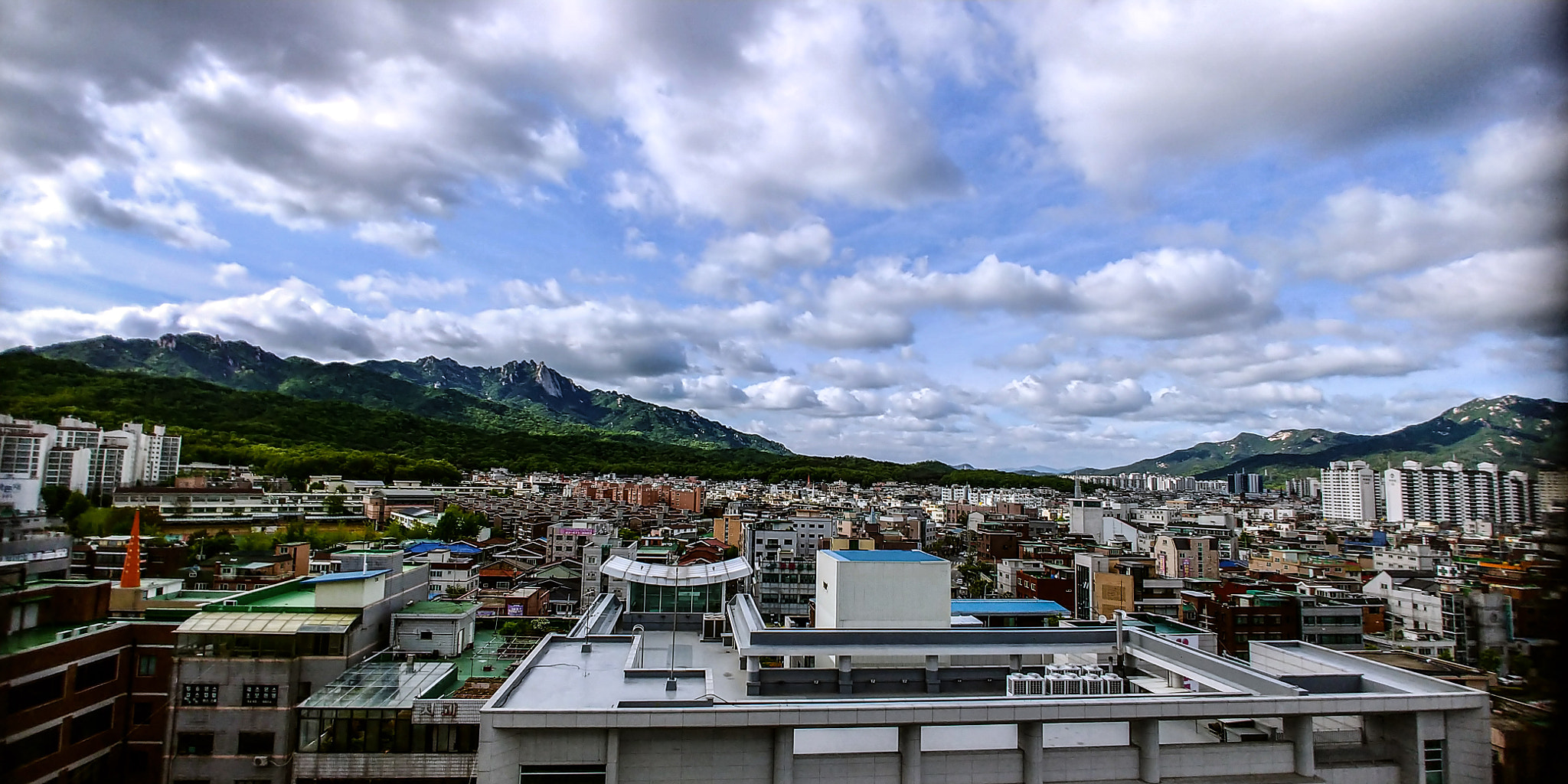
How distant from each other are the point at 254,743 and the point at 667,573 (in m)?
3.75

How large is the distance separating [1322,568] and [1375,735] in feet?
66.8

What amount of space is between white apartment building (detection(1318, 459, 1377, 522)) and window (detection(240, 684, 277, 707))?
172ft

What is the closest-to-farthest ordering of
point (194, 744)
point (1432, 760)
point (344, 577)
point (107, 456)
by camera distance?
point (1432, 760)
point (194, 744)
point (344, 577)
point (107, 456)

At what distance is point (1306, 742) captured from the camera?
14.9 ft

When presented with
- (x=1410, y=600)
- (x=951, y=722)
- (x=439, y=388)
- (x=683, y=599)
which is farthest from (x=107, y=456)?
(x=439, y=388)

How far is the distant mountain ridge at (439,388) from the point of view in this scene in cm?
7306

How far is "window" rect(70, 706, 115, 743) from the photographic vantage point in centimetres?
669

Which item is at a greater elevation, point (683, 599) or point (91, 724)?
point (683, 599)

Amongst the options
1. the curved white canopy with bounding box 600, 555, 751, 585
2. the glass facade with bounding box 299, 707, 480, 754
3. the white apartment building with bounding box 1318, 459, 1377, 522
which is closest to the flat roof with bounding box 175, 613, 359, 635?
the glass facade with bounding box 299, 707, 480, 754

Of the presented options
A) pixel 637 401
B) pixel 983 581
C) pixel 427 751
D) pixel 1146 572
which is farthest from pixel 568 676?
pixel 637 401

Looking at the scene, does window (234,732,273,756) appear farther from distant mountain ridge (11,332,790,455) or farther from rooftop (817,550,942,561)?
distant mountain ridge (11,332,790,455)

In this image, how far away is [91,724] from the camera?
688 centimetres

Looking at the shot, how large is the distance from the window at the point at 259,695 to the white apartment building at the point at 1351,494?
52.6m

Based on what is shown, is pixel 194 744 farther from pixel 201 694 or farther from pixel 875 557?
pixel 875 557
